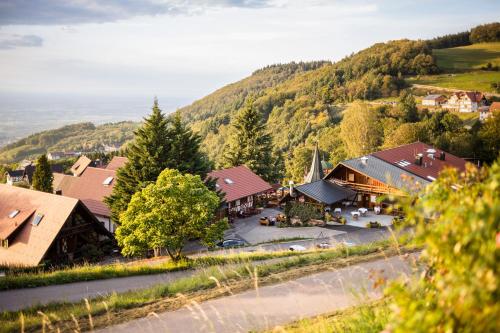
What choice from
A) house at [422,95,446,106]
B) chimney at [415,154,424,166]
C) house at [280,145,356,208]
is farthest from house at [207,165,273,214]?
house at [422,95,446,106]

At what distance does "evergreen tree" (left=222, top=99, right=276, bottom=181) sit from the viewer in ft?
148

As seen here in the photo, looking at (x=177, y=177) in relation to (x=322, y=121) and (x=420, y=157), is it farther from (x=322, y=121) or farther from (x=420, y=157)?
(x=322, y=121)

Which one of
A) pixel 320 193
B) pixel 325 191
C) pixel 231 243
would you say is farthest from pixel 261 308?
pixel 325 191

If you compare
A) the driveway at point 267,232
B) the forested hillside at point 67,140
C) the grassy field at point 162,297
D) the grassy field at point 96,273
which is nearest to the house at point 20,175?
the forested hillside at point 67,140

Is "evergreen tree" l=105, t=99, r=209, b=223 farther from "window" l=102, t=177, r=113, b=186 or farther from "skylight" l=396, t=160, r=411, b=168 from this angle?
"skylight" l=396, t=160, r=411, b=168

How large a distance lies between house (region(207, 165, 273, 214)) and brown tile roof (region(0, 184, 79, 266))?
13185mm

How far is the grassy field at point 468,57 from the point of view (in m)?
98.6

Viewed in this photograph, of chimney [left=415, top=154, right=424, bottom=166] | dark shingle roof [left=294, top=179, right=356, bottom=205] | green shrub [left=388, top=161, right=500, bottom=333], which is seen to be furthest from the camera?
chimney [left=415, top=154, right=424, bottom=166]

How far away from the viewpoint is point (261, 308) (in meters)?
8.14

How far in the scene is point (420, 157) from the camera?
37469 mm

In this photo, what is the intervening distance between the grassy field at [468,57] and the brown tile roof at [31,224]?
96350mm

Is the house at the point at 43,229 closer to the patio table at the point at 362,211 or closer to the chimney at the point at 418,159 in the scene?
the patio table at the point at 362,211

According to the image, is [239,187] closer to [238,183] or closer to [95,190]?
[238,183]

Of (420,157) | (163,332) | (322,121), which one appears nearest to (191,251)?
(163,332)
